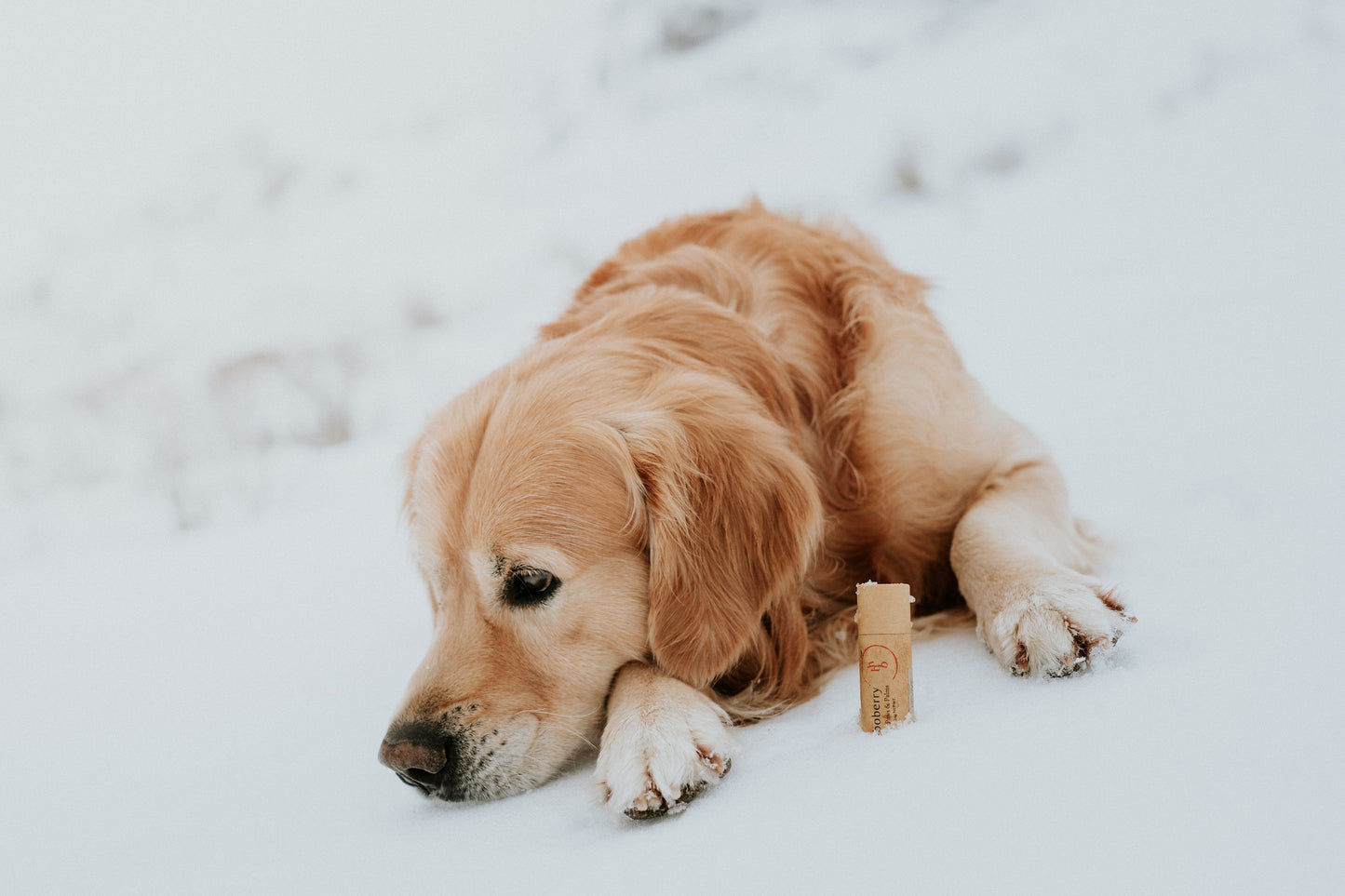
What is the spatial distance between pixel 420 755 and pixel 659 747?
A: 1.41 feet

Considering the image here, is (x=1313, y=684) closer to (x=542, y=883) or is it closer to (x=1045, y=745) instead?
(x=1045, y=745)

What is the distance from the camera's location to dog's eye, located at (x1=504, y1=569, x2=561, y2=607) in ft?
5.38

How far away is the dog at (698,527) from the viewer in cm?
155

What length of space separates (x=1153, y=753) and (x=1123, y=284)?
361 cm

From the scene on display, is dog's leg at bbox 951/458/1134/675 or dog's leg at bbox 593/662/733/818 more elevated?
dog's leg at bbox 951/458/1134/675

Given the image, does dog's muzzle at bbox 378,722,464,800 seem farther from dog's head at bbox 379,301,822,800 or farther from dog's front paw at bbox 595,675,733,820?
dog's front paw at bbox 595,675,733,820

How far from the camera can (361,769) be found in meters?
1.80

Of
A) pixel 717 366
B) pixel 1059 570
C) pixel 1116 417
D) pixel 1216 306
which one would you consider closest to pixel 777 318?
pixel 717 366

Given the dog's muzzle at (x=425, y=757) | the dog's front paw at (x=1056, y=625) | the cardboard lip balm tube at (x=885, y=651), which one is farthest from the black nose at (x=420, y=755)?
the dog's front paw at (x=1056, y=625)

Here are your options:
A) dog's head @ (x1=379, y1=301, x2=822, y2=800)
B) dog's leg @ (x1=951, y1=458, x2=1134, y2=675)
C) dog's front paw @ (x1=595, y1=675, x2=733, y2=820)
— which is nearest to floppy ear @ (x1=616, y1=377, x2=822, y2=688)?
dog's head @ (x1=379, y1=301, x2=822, y2=800)

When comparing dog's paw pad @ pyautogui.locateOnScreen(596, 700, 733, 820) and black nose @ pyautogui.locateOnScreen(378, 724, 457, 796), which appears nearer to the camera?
dog's paw pad @ pyautogui.locateOnScreen(596, 700, 733, 820)

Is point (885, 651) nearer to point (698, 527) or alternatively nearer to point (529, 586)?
point (698, 527)

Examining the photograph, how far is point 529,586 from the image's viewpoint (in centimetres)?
166

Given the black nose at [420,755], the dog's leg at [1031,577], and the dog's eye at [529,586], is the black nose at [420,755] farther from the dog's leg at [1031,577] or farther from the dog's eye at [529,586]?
the dog's leg at [1031,577]
